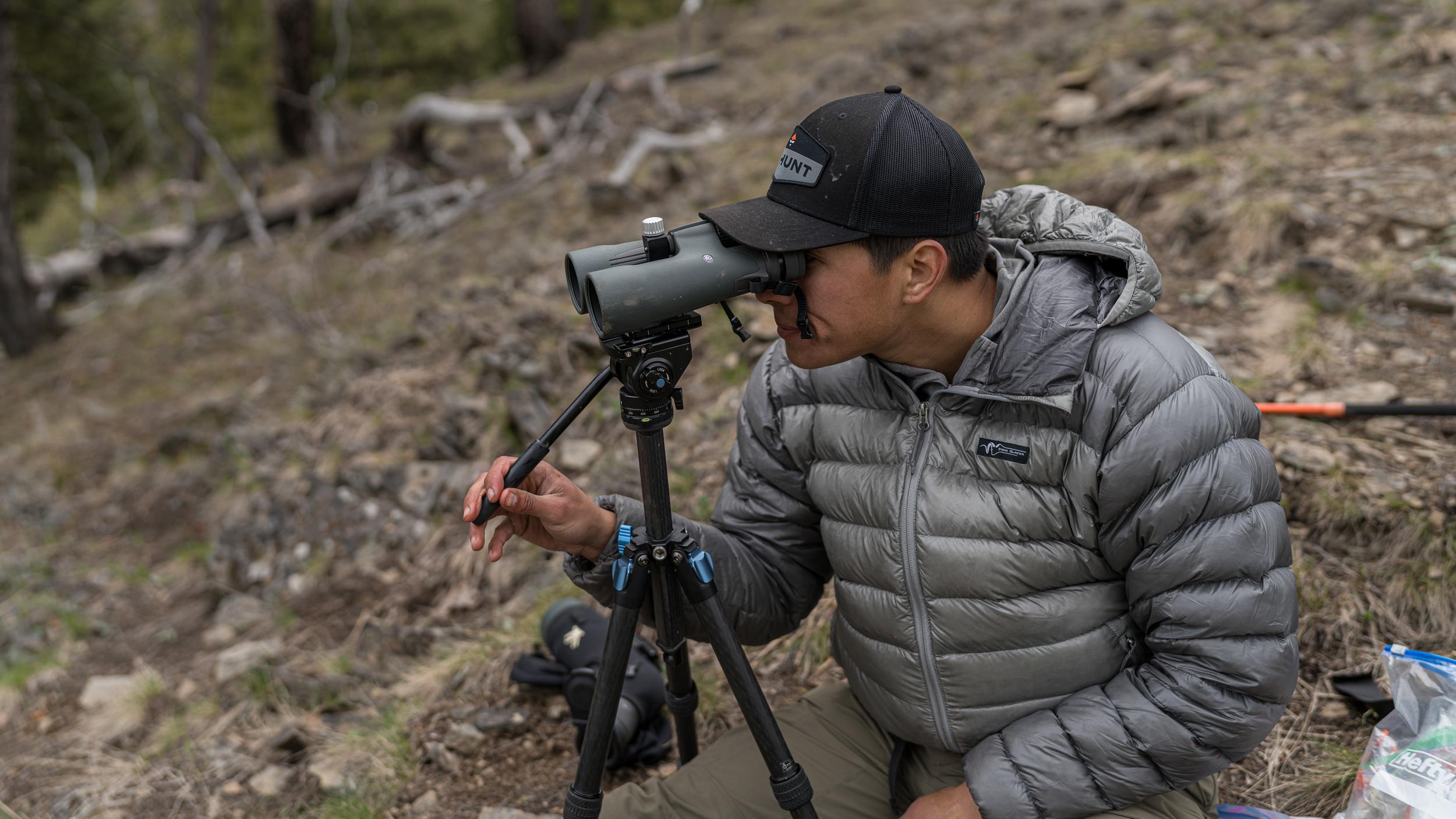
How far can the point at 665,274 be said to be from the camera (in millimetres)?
1658

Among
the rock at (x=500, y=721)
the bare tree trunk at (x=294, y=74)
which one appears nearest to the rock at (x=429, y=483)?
the rock at (x=500, y=721)

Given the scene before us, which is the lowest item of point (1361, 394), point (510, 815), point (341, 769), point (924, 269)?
point (341, 769)

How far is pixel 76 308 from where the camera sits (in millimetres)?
10617

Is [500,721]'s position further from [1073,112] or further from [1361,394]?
[1073,112]

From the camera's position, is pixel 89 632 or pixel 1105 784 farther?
pixel 89 632

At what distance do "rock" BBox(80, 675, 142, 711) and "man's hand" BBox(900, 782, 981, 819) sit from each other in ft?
12.6

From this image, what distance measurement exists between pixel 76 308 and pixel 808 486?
11.2 meters

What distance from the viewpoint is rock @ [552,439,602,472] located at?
4.67 metres

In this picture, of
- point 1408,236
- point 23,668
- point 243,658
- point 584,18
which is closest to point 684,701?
point 243,658

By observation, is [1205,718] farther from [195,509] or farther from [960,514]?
[195,509]

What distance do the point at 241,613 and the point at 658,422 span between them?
3.91 meters

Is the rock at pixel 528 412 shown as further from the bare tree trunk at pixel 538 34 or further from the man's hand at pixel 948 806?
the bare tree trunk at pixel 538 34

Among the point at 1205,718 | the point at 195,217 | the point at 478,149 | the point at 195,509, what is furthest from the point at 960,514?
the point at 195,217

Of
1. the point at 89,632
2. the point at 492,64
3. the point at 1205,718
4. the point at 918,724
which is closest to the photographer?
the point at 1205,718
